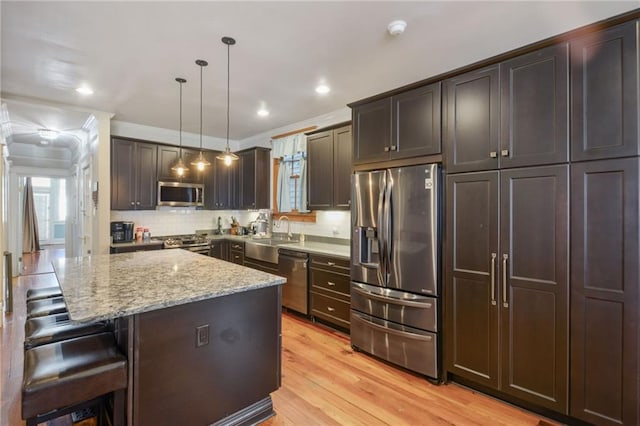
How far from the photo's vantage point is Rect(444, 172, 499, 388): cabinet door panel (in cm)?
229

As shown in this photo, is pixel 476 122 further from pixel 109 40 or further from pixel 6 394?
pixel 6 394

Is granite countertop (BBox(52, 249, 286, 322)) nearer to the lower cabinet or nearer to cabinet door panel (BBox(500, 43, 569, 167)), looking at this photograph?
the lower cabinet

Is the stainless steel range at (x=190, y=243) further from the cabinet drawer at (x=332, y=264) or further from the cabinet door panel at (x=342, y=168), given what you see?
the cabinet door panel at (x=342, y=168)

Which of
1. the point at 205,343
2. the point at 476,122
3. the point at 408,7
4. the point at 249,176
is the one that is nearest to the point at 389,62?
the point at 408,7

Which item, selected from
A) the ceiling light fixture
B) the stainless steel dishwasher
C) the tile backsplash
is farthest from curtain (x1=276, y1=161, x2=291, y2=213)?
the ceiling light fixture

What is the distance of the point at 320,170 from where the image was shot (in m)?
4.05

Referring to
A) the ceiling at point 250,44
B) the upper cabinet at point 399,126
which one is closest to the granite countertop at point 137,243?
the ceiling at point 250,44

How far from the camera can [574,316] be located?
1.96 m

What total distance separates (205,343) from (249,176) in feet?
12.8

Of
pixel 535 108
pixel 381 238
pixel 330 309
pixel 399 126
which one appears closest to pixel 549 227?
pixel 535 108

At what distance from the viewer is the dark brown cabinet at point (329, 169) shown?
12.2 ft

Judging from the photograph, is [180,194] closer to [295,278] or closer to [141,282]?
[295,278]

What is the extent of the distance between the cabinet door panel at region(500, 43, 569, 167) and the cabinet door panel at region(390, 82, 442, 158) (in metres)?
0.49

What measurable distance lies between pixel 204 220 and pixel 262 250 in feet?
6.16
